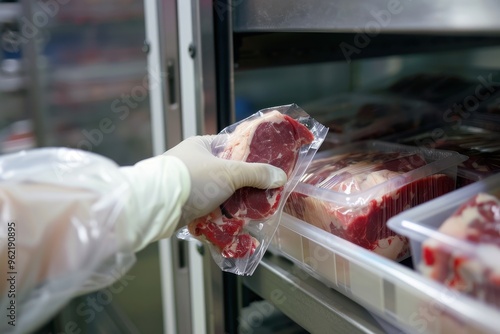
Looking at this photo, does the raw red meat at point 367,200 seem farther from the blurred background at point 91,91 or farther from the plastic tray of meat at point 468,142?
the blurred background at point 91,91

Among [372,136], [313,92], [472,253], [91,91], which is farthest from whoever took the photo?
[91,91]

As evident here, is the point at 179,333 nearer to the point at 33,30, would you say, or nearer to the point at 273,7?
the point at 273,7

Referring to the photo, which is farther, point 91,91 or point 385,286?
point 91,91

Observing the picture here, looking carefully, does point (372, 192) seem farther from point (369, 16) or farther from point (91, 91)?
point (91, 91)

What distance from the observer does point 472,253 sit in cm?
58

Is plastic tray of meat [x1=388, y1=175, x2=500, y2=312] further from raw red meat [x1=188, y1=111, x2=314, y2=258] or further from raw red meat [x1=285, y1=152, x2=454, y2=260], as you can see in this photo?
raw red meat [x1=188, y1=111, x2=314, y2=258]

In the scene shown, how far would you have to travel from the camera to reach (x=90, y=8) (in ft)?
6.17

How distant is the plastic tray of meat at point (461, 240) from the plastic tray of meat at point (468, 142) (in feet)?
0.58

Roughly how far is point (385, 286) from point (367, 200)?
0.62 ft

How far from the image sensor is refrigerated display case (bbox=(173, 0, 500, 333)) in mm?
634

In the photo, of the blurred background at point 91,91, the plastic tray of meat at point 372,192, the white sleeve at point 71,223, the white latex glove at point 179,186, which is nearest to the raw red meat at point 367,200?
the plastic tray of meat at point 372,192

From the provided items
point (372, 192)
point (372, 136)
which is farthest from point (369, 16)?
point (372, 136)

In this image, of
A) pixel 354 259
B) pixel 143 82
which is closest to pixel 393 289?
pixel 354 259

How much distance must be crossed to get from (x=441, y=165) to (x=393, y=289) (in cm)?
35
